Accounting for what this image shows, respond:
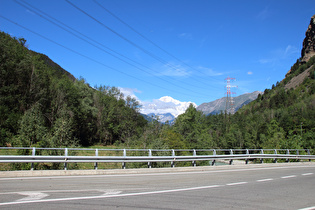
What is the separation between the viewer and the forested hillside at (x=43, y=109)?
18.5 metres

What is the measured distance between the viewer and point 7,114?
4169 centimetres

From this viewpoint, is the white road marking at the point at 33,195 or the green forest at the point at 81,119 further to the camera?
the green forest at the point at 81,119

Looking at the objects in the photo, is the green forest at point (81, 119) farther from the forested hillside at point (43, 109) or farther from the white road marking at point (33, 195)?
the white road marking at point (33, 195)

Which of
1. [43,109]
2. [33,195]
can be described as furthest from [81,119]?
[33,195]

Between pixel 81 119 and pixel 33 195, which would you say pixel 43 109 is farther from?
pixel 33 195

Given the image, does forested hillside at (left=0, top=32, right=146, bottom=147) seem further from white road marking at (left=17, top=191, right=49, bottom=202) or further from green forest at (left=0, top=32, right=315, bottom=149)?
white road marking at (left=17, top=191, right=49, bottom=202)

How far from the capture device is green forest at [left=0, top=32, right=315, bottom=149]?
19.6 meters

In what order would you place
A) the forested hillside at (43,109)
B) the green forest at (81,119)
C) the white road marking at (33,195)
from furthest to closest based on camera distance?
the green forest at (81,119), the forested hillside at (43,109), the white road marking at (33,195)

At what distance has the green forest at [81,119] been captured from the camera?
19.6m

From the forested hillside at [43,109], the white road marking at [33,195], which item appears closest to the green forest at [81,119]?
the forested hillside at [43,109]

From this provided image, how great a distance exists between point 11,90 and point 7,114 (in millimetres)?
4652

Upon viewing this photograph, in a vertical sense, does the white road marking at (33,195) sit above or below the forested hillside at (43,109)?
below

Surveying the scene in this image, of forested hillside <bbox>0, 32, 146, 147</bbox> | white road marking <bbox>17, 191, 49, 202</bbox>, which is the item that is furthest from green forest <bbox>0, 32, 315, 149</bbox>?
white road marking <bbox>17, 191, 49, 202</bbox>

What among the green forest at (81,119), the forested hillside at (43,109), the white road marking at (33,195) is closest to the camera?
the white road marking at (33,195)
